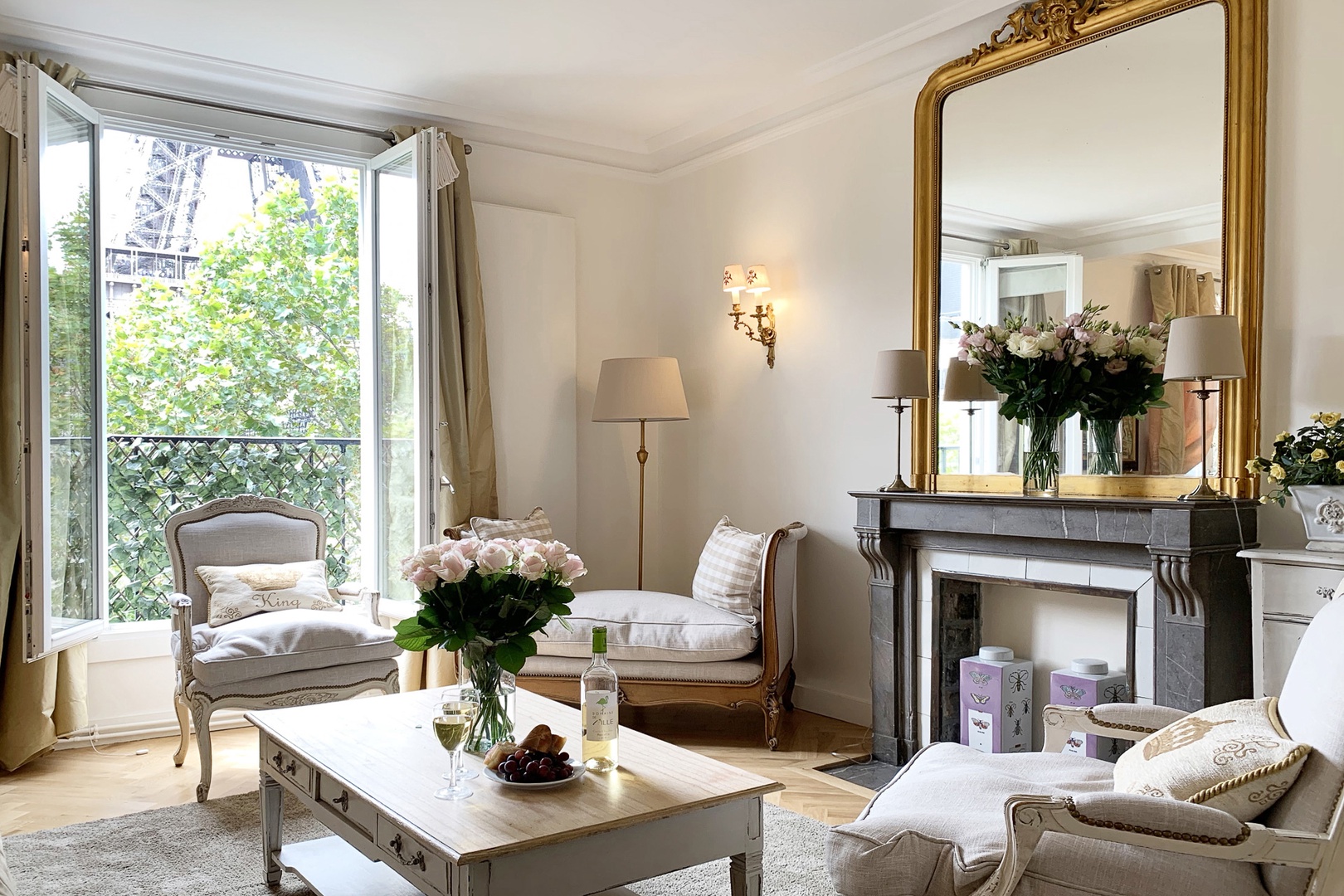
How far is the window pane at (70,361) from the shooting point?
3.82 meters

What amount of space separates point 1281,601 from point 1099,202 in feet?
4.92

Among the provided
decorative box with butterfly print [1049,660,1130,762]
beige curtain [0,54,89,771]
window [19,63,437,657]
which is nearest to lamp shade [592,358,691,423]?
window [19,63,437,657]

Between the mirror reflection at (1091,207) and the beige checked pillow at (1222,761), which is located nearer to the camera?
the beige checked pillow at (1222,761)

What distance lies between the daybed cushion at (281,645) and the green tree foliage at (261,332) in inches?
A: 96.8

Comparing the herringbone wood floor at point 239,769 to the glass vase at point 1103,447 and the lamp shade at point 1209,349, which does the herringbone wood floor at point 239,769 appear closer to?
the glass vase at point 1103,447

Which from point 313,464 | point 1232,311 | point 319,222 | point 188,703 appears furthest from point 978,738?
point 319,222

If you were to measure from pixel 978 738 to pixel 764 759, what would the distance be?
824 millimetres

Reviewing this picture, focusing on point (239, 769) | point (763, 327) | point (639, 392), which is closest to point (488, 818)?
point (239, 769)

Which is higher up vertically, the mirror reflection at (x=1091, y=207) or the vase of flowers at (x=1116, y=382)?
the mirror reflection at (x=1091, y=207)

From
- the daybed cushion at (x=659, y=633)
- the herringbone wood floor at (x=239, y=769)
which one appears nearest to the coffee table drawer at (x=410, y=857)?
the herringbone wood floor at (x=239, y=769)

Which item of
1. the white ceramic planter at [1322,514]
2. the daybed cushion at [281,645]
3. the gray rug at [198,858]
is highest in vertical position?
the white ceramic planter at [1322,514]

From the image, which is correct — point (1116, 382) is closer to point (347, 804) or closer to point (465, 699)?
point (465, 699)

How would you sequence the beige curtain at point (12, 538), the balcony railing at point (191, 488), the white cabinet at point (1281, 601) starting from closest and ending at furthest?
1. the white cabinet at point (1281, 601)
2. the beige curtain at point (12, 538)
3. the balcony railing at point (191, 488)

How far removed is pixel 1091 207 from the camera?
3.52 metres
